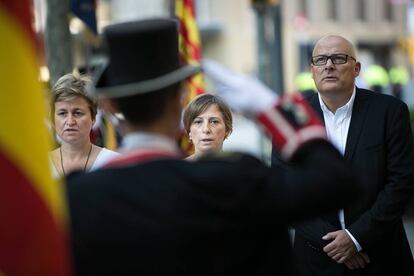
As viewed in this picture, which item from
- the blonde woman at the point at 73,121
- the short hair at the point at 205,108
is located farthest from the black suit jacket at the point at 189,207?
the short hair at the point at 205,108

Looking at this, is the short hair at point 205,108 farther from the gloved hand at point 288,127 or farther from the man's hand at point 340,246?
the gloved hand at point 288,127

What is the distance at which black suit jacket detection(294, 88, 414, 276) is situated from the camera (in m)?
4.30

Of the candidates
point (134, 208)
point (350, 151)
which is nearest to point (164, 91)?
point (134, 208)

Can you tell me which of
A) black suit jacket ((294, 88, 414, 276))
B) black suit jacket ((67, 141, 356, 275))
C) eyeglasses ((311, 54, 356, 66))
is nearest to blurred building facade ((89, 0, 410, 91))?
eyeglasses ((311, 54, 356, 66))

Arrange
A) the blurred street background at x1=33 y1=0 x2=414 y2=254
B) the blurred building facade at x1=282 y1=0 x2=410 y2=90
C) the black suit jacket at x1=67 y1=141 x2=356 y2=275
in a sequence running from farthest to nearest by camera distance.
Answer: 1. the blurred building facade at x1=282 y1=0 x2=410 y2=90
2. the blurred street background at x1=33 y1=0 x2=414 y2=254
3. the black suit jacket at x1=67 y1=141 x2=356 y2=275

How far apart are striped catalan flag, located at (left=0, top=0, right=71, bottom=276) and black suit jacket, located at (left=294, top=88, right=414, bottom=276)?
8.28 feet

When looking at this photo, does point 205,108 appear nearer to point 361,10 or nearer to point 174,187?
point 174,187

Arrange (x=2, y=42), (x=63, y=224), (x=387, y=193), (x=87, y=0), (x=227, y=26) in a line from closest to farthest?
(x=2, y=42)
(x=63, y=224)
(x=387, y=193)
(x=87, y=0)
(x=227, y=26)

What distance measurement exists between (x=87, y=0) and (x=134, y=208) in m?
6.15

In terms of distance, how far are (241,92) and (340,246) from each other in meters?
2.12

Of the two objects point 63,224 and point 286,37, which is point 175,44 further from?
point 286,37

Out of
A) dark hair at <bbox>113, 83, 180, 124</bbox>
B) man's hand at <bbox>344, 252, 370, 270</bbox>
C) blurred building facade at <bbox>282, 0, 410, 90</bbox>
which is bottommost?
blurred building facade at <bbox>282, 0, 410, 90</bbox>

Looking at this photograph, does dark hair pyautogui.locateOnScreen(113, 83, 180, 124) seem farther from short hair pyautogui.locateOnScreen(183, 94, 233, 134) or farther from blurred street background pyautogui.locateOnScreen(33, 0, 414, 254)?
blurred street background pyautogui.locateOnScreen(33, 0, 414, 254)

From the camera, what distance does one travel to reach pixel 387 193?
14.1ft
